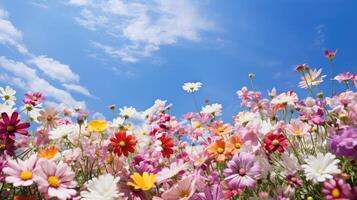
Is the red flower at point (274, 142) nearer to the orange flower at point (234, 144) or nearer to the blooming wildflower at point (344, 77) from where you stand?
the orange flower at point (234, 144)

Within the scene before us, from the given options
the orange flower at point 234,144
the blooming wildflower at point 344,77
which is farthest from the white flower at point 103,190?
the blooming wildflower at point 344,77

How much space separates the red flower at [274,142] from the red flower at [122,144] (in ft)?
2.38

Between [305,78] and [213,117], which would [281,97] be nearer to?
[305,78]

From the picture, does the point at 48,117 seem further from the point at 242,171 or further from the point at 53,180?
the point at 242,171

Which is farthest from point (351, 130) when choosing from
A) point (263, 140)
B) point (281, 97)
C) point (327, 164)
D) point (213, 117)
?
point (213, 117)

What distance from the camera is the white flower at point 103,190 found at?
2.22m

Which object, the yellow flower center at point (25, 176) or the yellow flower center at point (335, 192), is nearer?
the yellow flower center at point (335, 192)

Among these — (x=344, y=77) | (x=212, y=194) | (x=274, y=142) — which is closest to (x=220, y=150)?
(x=274, y=142)

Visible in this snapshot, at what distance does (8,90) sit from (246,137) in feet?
10.1

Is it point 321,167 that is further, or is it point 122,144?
point 122,144

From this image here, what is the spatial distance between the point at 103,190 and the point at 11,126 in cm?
72

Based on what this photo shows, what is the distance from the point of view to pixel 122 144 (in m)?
2.78

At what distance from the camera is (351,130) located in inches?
82.3

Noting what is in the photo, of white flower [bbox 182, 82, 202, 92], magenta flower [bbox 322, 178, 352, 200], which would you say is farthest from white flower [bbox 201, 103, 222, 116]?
magenta flower [bbox 322, 178, 352, 200]
